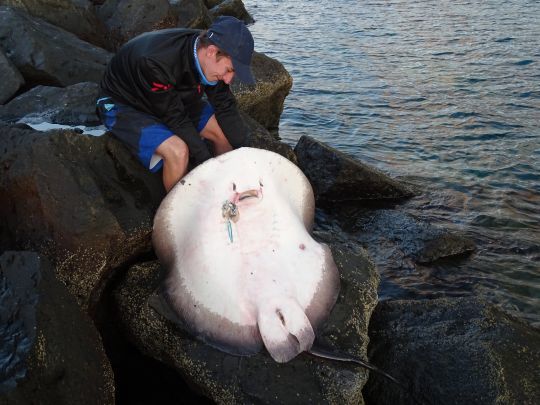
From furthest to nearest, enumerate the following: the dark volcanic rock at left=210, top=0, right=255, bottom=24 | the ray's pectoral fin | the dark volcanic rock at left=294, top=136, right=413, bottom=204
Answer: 1. the dark volcanic rock at left=210, top=0, right=255, bottom=24
2. the dark volcanic rock at left=294, top=136, right=413, bottom=204
3. the ray's pectoral fin

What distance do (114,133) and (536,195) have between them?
168 inches

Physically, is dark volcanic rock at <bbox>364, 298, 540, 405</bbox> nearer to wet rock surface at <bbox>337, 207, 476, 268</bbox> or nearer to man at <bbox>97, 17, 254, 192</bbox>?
wet rock surface at <bbox>337, 207, 476, 268</bbox>

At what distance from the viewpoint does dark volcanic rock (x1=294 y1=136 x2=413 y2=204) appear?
5023 millimetres

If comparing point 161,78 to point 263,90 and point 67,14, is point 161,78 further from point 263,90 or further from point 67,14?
point 67,14

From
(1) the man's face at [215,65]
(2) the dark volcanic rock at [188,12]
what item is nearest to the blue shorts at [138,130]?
(1) the man's face at [215,65]

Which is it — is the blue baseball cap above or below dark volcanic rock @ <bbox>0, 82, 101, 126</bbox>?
above

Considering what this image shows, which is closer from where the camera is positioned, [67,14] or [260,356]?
[260,356]

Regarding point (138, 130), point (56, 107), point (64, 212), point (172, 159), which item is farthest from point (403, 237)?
point (56, 107)

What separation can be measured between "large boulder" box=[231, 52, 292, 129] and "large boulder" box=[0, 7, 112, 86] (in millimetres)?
1630

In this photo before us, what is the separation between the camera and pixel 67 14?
7008 millimetres

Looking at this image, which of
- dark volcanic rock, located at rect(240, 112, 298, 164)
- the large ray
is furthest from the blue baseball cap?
dark volcanic rock, located at rect(240, 112, 298, 164)

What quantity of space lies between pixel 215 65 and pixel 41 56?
2840 millimetres

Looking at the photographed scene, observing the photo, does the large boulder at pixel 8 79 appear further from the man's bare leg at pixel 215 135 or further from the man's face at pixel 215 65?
the man's face at pixel 215 65

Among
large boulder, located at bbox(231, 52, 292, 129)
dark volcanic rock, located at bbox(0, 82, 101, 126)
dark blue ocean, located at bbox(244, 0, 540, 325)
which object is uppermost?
dark volcanic rock, located at bbox(0, 82, 101, 126)
